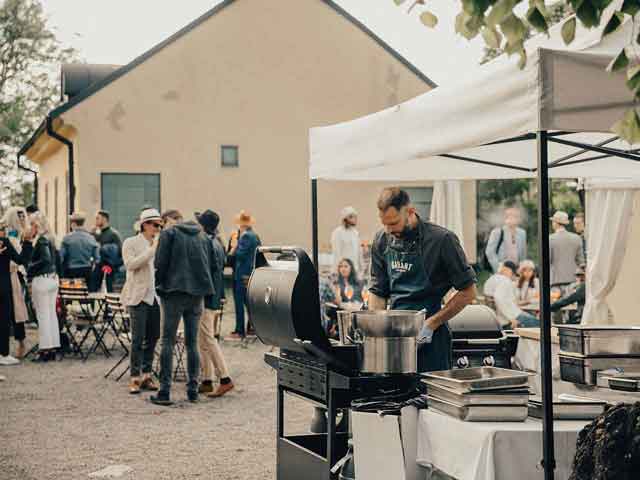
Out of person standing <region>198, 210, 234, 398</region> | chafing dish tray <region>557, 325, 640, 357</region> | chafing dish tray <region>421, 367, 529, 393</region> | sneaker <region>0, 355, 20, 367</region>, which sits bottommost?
sneaker <region>0, 355, 20, 367</region>

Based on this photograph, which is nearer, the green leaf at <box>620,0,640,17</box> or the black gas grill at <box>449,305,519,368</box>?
the green leaf at <box>620,0,640,17</box>

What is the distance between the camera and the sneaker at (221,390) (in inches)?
404

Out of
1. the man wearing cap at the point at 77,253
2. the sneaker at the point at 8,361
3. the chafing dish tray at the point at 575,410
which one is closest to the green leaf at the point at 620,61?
the chafing dish tray at the point at 575,410

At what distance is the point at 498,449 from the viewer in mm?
4316

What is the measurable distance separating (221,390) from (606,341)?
18.4 ft

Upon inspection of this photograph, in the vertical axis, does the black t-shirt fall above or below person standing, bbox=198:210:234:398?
above

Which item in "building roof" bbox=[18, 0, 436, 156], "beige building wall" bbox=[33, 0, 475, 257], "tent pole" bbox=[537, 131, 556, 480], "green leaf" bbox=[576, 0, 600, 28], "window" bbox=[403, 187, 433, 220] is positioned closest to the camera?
"green leaf" bbox=[576, 0, 600, 28]

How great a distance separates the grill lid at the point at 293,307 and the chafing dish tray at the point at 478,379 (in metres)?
0.58

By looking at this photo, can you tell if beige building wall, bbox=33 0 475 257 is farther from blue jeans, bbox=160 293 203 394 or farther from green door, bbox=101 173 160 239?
blue jeans, bbox=160 293 203 394

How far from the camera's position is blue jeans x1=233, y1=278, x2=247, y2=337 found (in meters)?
14.6

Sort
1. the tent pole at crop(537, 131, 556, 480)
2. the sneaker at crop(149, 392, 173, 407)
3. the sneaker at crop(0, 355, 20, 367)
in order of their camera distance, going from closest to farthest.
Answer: the tent pole at crop(537, 131, 556, 480) → the sneaker at crop(149, 392, 173, 407) → the sneaker at crop(0, 355, 20, 367)

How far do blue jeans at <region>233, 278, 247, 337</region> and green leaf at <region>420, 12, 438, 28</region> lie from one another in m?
11.5

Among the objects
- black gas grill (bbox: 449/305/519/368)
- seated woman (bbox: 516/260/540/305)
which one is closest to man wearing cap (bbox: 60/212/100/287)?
seated woman (bbox: 516/260/540/305)

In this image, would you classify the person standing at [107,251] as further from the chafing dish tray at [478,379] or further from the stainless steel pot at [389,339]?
the chafing dish tray at [478,379]
